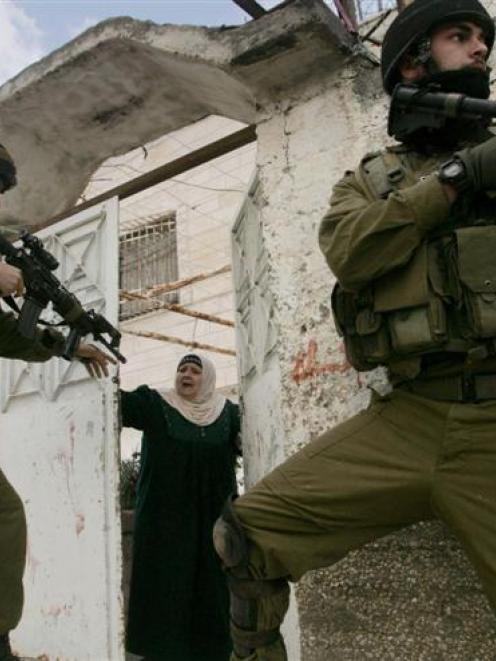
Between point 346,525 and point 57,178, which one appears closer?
point 346,525

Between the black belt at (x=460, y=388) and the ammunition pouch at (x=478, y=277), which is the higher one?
the ammunition pouch at (x=478, y=277)

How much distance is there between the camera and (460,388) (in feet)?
4.64

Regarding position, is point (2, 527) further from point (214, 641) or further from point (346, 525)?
point (214, 641)

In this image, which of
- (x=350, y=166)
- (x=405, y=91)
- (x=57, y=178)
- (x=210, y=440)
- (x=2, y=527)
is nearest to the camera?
(x=405, y=91)

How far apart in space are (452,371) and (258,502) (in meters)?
0.53

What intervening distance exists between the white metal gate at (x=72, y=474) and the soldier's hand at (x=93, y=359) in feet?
0.29

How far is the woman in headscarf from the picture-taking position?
3107 millimetres

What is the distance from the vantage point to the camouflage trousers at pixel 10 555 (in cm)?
210

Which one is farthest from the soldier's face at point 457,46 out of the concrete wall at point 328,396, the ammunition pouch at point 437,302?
the concrete wall at point 328,396

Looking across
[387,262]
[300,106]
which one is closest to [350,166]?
[300,106]

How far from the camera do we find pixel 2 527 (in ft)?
7.00

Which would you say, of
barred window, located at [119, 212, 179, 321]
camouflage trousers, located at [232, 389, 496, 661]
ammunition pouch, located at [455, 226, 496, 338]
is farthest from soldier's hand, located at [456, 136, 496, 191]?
barred window, located at [119, 212, 179, 321]

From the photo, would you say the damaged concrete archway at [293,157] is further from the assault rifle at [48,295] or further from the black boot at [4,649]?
the black boot at [4,649]

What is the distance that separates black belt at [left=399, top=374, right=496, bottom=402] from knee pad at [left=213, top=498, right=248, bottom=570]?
510 mm
